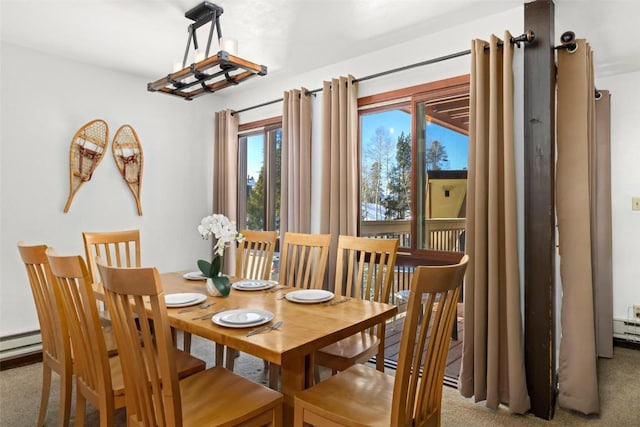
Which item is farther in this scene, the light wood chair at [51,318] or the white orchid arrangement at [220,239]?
the white orchid arrangement at [220,239]

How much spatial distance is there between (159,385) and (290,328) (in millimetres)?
516

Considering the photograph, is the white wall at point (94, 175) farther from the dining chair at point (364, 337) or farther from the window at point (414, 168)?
the dining chair at point (364, 337)

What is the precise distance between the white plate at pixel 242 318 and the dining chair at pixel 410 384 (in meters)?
0.33

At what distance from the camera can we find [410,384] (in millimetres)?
1291

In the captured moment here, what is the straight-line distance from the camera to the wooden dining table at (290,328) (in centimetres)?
140

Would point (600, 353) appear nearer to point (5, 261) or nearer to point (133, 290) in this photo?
point (133, 290)

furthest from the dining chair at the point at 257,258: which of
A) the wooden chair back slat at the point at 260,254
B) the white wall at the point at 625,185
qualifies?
the white wall at the point at 625,185

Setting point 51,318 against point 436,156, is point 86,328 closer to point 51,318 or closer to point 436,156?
point 51,318

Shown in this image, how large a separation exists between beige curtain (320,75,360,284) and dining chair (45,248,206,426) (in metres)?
1.90

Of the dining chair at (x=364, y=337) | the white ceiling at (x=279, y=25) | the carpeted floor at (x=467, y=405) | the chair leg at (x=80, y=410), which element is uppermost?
the white ceiling at (x=279, y=25)

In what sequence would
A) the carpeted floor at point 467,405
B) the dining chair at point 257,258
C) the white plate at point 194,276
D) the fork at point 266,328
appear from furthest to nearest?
the dining chair at point 257,258
the white plate at point 194,276
the carpeted floor at point 467,405
the fork at point 266,328

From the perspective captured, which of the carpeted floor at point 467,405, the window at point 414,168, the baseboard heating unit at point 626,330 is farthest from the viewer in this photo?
the baseboard heating unit at point 626,330

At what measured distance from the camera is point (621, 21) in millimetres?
2604

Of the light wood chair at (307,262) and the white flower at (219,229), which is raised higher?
the white flower at (219,229)
